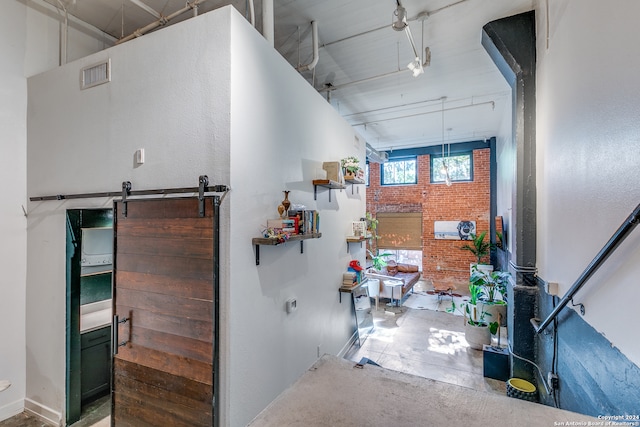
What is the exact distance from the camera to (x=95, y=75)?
2545 millimetres

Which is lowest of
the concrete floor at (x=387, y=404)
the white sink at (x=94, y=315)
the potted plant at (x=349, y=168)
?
the white sink at (x=94, y=315)

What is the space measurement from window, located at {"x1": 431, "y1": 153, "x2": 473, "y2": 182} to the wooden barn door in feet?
25.8

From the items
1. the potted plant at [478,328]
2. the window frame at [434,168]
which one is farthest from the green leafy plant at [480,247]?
the potted plant at [478,328]

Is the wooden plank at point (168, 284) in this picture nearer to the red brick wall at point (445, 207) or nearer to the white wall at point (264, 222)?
the white wall at point (264, 222)

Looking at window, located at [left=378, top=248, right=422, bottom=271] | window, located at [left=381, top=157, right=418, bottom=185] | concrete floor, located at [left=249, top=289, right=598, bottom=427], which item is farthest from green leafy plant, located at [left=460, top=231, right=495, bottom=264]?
concrete floor, located at [left=249, top=289, right=598, bottom=427]

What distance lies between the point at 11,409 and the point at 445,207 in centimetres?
906

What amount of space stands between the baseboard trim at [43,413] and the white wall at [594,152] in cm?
429

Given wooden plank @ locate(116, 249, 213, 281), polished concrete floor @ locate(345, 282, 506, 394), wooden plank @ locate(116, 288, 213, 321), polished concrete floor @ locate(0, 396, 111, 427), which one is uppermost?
wooden plank @ locate(116, 249, 213, 281)

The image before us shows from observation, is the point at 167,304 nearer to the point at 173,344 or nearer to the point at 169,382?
the point at 173,344

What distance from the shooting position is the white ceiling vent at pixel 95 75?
8.14 feet

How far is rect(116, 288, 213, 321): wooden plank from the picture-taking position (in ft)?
6.69

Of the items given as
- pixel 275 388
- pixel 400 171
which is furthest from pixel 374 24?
pixel 400 171

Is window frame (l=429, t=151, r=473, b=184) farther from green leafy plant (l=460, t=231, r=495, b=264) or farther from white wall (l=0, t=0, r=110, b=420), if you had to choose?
white wall (l=0, t=0, r=110, b=420)

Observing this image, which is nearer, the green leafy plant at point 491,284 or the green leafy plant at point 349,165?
the green leafy plant at point 349,165
